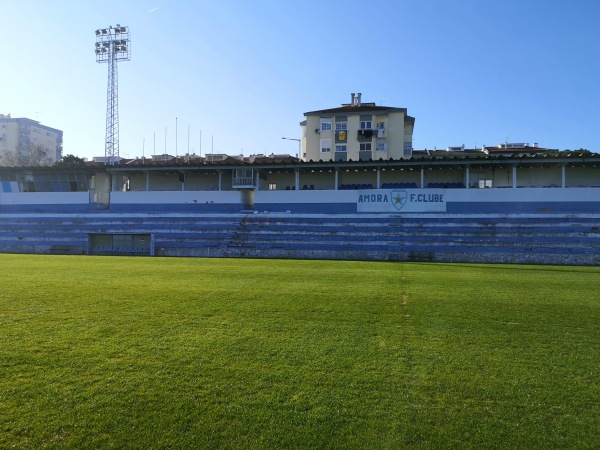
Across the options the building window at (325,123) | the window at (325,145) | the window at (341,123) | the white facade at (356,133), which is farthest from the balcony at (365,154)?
the building window at (325,123)

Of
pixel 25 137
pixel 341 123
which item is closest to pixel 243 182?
pixel 341 123

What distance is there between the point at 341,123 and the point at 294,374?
48.2 m

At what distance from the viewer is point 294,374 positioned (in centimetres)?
515

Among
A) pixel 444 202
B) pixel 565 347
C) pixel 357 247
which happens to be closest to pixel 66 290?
pixel 565 347

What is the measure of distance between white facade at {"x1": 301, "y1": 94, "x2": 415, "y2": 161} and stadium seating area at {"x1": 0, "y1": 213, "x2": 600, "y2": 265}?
50.5 feet

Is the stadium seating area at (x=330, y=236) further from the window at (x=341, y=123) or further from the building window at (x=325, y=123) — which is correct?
the window at (x=341, y=123)

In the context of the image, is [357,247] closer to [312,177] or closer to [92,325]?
[312,177]

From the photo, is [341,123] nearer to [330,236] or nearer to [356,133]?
[356,133]

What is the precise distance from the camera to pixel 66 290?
35.8 feet

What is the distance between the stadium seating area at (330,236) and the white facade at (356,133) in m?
15.4

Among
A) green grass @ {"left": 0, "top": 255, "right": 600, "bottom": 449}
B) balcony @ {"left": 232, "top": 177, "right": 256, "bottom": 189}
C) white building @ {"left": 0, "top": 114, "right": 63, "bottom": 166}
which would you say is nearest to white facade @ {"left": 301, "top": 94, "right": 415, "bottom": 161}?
balcony @ {"left": 232, "top": 177, "right": 256, "bottom": 189}

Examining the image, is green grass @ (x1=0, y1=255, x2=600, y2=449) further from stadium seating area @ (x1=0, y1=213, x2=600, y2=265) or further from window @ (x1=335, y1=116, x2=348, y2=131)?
window @ (x1=335, y1=116, x2=348, y2=131)

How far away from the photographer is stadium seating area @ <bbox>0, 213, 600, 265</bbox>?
98.8 ft

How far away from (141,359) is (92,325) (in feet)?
6.89
